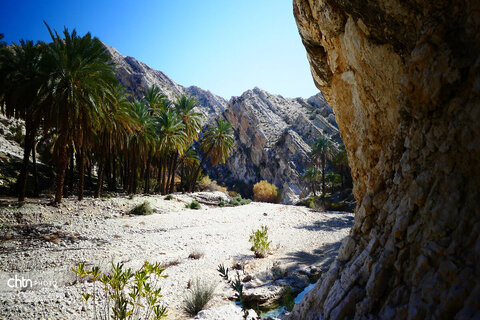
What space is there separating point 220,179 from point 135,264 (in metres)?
58.6

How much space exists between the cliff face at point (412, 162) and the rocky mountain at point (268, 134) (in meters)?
48.6

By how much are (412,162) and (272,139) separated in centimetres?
6391

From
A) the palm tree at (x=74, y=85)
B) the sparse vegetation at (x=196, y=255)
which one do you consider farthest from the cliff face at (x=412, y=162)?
the palm tree at (x=74, y=85)

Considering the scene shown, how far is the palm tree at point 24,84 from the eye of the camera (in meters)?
13.4

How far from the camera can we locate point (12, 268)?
24.3 feet

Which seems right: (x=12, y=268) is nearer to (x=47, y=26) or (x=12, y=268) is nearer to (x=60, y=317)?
(x=60, y=317)

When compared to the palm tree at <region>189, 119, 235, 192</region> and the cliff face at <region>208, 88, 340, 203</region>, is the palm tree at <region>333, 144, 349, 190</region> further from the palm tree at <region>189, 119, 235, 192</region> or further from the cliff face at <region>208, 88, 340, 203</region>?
the palm tree at <region>189, 119, 235, 192</region>

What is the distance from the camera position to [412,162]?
8.48ft

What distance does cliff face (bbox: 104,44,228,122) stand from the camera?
7181cm

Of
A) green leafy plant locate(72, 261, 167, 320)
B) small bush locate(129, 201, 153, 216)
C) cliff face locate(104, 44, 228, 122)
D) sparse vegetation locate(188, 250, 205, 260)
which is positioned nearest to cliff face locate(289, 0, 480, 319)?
green leafy plant locate(72, 261, 167, 320)

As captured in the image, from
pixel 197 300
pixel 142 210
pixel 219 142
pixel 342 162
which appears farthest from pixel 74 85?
pixel 342 162

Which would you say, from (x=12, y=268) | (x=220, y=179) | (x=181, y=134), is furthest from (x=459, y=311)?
(x=220, y=179)

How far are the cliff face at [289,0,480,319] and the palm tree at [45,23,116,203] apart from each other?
13322 mm

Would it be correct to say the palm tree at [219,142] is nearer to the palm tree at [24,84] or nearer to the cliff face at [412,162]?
the palm tree at [24,84]
